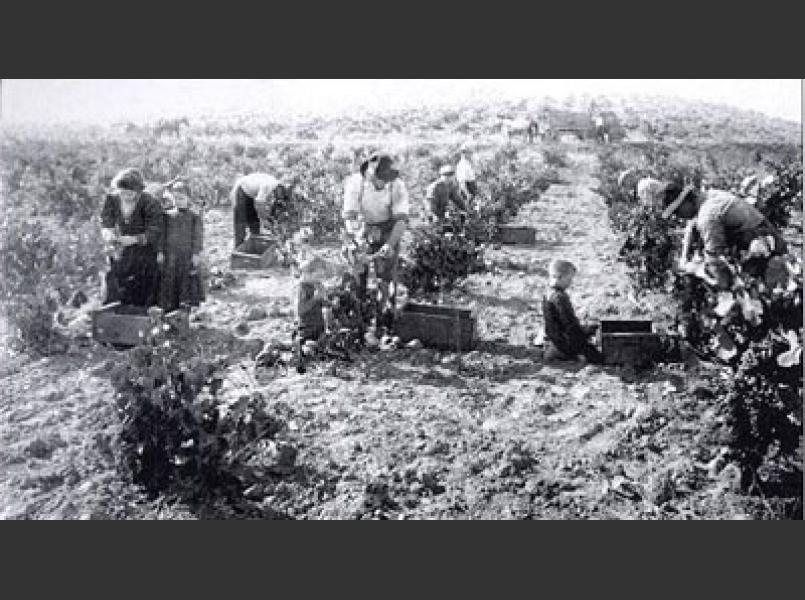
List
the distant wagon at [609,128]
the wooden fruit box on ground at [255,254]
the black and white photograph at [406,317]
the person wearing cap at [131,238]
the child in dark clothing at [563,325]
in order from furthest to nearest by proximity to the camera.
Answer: the wooden fruit box on ground at [255,254], the distant wagon at [609,128], the person wearing cap at [131,238], the child in dark clothing at [563,325], the black and white photograph at [406,317]

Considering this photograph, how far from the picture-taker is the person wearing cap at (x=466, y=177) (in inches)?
346

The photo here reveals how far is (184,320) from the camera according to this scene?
5836 mm

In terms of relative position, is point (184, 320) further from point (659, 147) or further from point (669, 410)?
point (659, 147)

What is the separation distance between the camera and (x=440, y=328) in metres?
5.71

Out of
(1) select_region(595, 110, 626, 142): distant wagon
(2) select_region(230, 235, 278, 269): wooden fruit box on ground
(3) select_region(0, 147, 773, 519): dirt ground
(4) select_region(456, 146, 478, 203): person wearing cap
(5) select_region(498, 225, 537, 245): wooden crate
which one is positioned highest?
(1) select_region(595, 110, 626, 142): distant wagon

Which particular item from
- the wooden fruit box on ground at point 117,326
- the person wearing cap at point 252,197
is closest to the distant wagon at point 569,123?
the person wearing cap at point 252,197

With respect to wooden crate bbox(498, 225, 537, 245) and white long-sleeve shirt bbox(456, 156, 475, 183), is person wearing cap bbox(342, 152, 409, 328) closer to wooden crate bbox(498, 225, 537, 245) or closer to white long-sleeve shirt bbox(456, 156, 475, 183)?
wooden crate bbox(498, 225, 537, 245)

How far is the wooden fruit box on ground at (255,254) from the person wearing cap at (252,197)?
208 mm

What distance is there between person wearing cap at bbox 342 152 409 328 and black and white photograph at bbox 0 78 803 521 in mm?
18

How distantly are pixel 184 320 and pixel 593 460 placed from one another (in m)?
3.08

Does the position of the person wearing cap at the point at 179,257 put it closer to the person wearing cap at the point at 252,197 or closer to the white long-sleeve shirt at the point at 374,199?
the white long-sleeve shirt at the point at 374,199

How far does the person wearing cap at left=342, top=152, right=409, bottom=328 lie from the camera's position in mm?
5703

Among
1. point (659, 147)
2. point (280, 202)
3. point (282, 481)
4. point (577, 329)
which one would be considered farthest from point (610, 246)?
point (282, 481)

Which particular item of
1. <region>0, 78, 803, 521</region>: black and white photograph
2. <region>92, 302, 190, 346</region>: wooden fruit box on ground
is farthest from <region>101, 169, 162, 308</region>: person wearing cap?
<region>92, 302, 190, 346</region>: wooden fruit box on ground
